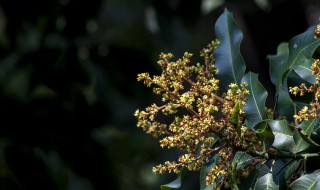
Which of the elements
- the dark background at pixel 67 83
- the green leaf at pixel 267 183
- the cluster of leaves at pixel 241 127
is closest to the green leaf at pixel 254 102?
the cluster of leaves at pixel 241 127

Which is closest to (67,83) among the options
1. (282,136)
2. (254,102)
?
(254,102)

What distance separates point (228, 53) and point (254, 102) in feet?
0.48

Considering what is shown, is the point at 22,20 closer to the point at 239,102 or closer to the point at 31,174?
the point at 31,174

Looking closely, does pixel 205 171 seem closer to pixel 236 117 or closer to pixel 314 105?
pixel 236 117

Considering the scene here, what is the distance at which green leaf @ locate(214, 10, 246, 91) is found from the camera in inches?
58.1

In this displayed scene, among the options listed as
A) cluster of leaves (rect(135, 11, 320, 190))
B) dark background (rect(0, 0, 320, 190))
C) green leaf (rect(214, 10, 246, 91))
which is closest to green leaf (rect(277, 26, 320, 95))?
cluster of leaves (rect(135, 11, 320, 190))

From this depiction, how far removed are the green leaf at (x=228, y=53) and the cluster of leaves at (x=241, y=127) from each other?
0.05 meters

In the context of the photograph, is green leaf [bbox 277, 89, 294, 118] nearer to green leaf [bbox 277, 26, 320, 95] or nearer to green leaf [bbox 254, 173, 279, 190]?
green leaf [bbox 277, 26, 320, 95]

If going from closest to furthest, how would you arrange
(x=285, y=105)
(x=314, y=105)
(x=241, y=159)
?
(x=314, y=105)
(x=241, y=159)
(x=285, y=105)

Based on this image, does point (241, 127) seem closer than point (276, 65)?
Yes

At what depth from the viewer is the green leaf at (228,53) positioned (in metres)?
1.48

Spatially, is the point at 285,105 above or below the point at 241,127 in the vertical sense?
above

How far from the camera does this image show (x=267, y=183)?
1.29 metres

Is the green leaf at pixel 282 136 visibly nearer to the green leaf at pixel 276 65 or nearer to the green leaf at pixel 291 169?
the green leaf at pixel 291 169
